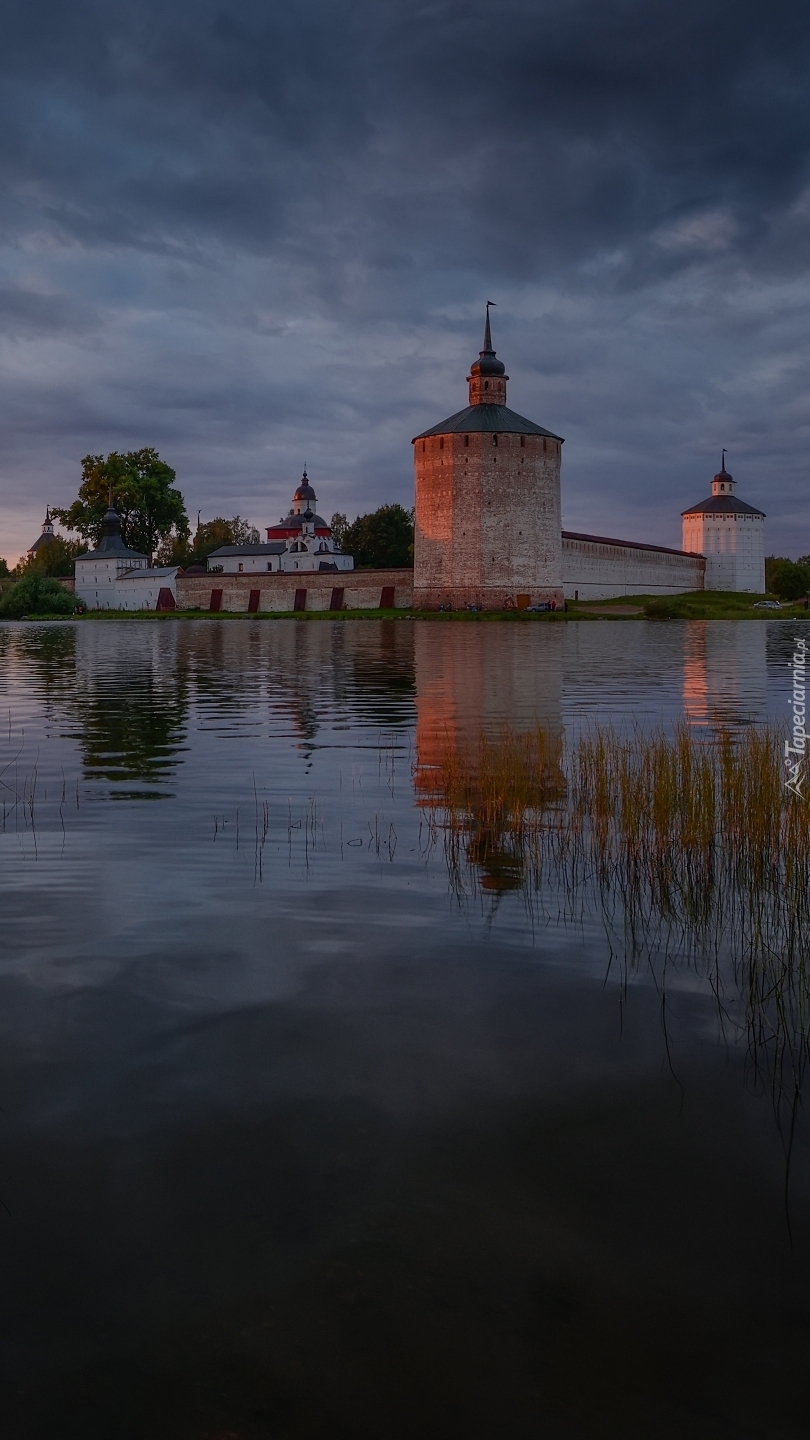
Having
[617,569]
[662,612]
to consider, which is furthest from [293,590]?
[662,612]

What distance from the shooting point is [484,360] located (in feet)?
206

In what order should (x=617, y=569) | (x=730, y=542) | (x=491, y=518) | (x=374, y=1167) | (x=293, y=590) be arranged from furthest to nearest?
(x=730, y=542) < (x=617, y=569) < (x=293, y=590) < (x=491, y=518) < (x=374, y=1167)

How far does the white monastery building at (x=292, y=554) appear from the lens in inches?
2854

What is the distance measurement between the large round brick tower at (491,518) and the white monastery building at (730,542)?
78.9 feet

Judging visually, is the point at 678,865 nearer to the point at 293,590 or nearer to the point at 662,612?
the point at 662,612

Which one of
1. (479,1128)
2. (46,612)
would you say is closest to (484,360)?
(46,612)

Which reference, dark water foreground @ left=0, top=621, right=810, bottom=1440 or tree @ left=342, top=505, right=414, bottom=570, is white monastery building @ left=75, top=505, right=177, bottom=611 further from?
dark water foreground @ left=0, top=621, right=810, bottom=1440

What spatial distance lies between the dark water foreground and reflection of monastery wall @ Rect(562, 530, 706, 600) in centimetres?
5868

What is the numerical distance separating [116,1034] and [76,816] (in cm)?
385

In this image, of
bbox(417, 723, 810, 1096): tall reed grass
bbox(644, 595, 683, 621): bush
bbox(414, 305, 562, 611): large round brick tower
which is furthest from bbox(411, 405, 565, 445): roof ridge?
bbox(417, 723, 810, 1096): tall reed grass

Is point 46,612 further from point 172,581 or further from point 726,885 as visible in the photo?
point 726,885

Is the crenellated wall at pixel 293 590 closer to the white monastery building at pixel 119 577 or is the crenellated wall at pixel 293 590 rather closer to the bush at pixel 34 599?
the white monastery building at pixel 119 577

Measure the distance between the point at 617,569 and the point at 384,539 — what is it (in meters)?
15.7

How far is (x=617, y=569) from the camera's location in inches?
2650
